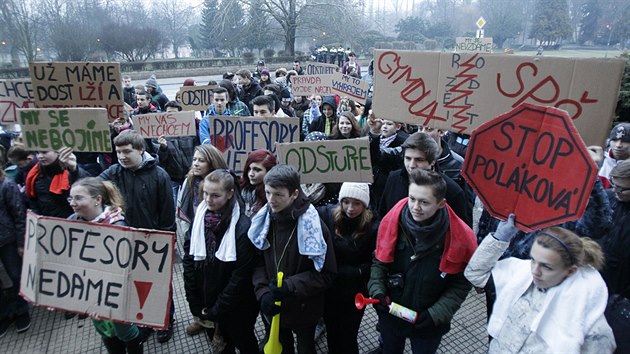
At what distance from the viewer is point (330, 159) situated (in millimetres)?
3475

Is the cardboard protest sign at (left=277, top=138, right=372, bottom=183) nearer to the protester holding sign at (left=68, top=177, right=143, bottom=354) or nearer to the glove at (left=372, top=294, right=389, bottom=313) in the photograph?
the glove at (left=372, top=294, right=389, bottom=313)

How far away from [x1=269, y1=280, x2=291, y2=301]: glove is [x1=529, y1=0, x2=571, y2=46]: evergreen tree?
5930 centimetres

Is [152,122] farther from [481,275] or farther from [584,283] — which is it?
[584,283]

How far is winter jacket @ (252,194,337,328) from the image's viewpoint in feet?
9.09

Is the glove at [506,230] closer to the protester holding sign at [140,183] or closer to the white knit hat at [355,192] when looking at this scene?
the white knit hat at [355,192]

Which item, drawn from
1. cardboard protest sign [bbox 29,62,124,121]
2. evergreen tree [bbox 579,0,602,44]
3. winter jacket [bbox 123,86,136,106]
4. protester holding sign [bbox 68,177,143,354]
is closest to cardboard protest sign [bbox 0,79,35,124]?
cardboard protest sign [bbox 29,62,124,121]

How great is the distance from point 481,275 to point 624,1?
58.6 meters

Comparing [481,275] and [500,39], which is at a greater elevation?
[500,39]

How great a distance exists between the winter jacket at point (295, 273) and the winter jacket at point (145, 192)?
135 centimetres

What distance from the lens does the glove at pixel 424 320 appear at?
101 inches

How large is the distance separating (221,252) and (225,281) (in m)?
0.28

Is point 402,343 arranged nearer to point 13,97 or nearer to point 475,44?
point 13,97

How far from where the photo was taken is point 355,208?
3064mm

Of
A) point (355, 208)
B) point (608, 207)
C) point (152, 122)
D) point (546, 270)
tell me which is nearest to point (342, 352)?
point (355, 208)
